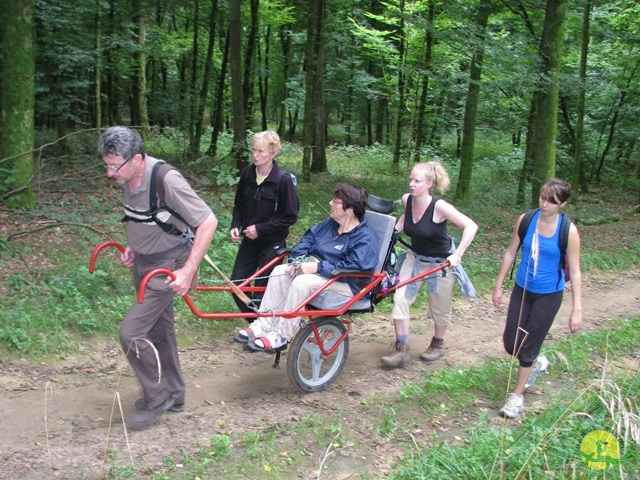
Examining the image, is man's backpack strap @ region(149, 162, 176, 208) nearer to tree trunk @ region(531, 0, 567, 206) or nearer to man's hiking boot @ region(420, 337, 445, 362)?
man's hiking boot @ region(420, 337, 445, 362)

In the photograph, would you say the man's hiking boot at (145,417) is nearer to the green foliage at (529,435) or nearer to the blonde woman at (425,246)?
the green foliage at (529,435)

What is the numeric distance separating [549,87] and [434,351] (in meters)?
7.37

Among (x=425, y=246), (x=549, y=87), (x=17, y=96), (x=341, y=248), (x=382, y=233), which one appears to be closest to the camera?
(x=341, y=248)

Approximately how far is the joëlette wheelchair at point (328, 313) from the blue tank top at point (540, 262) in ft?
2.60

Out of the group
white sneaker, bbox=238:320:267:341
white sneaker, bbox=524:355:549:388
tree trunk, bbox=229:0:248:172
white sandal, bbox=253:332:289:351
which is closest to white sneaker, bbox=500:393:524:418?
white sneaker, bbox=524:355:549:388

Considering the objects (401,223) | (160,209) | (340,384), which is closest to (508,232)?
(401,223)

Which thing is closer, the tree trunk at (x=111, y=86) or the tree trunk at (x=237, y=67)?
the tree trunk at (x=237, y=67)

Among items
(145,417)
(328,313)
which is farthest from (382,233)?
(145,417)

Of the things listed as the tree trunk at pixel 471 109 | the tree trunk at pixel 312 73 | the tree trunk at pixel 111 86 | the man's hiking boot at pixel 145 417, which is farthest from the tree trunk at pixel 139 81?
the man's hiking boot at pixel 145 417

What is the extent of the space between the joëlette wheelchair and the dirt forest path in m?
0.20

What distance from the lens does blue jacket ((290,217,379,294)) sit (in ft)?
16.5

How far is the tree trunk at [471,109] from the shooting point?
11.6 metres

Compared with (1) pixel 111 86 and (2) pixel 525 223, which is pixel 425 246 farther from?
(1) pixel 111 86

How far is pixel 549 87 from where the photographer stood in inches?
447
